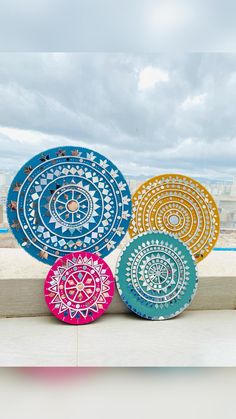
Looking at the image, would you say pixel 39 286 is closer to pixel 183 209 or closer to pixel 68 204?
pixel 68 204

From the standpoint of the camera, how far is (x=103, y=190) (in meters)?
2.07

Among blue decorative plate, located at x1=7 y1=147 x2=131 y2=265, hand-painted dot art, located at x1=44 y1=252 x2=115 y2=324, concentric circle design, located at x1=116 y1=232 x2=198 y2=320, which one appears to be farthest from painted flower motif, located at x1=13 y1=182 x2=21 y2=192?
concentric circle design, located at x1=116 y1=232 x2=198 y2=320

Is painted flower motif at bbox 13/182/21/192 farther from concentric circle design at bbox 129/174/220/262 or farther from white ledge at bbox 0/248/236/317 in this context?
concentric circle design at bbox 129/174/220/262

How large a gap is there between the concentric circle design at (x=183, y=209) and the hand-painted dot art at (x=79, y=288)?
0.44 m

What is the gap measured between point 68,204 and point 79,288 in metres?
0.41

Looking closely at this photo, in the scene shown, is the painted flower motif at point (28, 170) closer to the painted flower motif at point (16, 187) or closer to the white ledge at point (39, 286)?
the painted flower motif at point (16, 187)

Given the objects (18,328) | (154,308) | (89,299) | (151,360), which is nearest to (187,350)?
(151,360)

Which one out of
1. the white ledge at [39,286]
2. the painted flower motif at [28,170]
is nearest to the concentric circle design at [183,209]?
the white ledge at [39,286]

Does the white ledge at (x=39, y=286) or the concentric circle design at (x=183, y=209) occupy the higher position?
the concentric circle design at (x=183, y=209)

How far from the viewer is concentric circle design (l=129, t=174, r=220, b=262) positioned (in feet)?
Result: 7.35

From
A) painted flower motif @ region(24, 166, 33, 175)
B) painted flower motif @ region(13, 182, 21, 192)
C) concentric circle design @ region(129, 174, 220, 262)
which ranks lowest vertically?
concentric circle design @ region(129, 174, 220, 262)

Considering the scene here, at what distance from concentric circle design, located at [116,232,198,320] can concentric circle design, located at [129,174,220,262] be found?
18 cm

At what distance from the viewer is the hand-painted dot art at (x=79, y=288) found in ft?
6.20

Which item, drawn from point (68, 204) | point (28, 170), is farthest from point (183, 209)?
point (28, 170)
